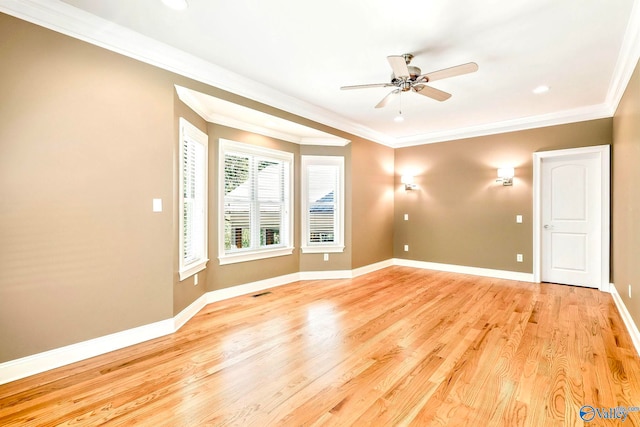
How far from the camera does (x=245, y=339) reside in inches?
108

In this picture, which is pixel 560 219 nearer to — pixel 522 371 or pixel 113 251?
pixel 522 371

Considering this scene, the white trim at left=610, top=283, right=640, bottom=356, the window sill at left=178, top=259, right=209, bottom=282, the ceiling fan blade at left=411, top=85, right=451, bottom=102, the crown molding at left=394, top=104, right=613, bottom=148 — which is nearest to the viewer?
the white trim at left=610, top=283, right=640, bottom=356

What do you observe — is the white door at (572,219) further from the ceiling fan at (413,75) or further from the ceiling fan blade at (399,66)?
the ceiling fan blade at (399,66)

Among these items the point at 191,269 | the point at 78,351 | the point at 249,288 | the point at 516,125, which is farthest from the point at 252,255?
the point at 516,125

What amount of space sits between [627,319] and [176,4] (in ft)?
17.0

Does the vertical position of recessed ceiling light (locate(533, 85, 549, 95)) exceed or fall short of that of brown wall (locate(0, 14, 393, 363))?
it exceeds it

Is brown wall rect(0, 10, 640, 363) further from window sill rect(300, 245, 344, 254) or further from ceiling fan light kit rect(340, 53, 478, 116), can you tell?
ceiling fan light kit rect(340, 53, 478, 116)

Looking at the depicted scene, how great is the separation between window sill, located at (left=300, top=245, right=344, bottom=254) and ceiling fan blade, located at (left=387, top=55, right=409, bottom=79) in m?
3.09

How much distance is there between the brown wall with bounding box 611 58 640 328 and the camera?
265cm

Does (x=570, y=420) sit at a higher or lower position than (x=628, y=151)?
lower

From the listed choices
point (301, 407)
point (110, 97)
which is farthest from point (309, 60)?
point (301, 407)

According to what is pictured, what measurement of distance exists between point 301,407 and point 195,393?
74 cm

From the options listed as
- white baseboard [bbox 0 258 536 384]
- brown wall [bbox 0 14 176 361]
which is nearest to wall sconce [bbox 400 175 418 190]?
white baseboard [bbox 0 258 536 384]

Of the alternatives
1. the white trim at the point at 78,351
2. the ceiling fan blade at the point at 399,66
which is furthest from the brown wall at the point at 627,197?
the white trim at the point at 78,351
